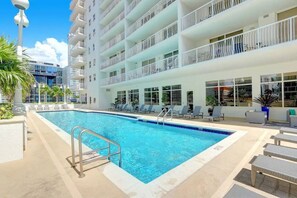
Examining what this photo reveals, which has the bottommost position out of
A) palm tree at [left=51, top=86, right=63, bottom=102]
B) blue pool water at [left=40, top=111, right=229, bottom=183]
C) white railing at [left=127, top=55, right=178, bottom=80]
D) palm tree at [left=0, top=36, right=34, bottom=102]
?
blue pool water at [left=40, top=111, right=229, bottom=183]

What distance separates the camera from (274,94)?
36.0 feet

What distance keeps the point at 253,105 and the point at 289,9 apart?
6075 millimetres

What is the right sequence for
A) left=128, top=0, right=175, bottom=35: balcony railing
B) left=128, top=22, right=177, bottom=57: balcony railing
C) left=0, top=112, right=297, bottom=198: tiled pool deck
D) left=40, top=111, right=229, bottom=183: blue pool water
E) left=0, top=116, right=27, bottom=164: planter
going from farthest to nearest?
left=128, top=0, right=175, bottom=35: balcony railing < left=128, top=22, right=177, bottom=57: balcony railing < left=40, top=111, right=229, bottom=183: blue pool water < left=0, top=116, right=27, bottom=164: planter < left=0, top=112, right=297, bottom=198: tiled pool deck

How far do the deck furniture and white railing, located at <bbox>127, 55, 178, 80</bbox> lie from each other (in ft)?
20.9

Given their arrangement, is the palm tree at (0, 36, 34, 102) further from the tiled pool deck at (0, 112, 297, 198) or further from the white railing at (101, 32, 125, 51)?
the white railing at (101, 32, 125, 51)

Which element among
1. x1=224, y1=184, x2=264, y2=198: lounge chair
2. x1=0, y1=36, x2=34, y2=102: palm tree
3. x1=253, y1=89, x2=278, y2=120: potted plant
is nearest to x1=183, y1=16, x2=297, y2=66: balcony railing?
x1=253, y1=89, x2=278, y2=120: potted plant

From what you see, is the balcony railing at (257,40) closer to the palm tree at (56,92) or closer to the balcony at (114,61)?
the balcony at (114,61)

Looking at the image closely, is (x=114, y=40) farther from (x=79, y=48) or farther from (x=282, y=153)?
(x=282, y=153)

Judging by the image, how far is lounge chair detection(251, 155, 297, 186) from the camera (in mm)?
2715

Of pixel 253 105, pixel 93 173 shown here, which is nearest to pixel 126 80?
pixel 253 105

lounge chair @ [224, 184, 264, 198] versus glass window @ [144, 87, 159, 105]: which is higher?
glass window @ [144, 87, 159, 105]

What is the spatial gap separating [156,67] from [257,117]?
32.9 feet

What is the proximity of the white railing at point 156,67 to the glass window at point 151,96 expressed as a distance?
252cm

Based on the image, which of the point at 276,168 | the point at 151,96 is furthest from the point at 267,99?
the point at 151,96
